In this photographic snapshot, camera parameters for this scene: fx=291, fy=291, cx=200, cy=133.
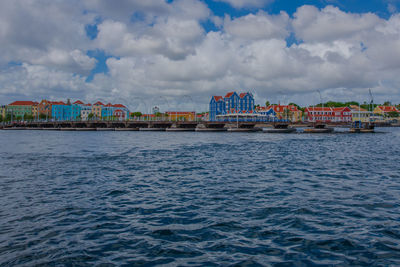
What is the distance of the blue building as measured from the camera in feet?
570

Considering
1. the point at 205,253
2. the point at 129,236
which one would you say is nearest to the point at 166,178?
the point at 129,236

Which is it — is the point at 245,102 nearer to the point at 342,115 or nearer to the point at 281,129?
the point at 342,115

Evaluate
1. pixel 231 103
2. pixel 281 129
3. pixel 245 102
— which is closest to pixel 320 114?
pixel 245 102

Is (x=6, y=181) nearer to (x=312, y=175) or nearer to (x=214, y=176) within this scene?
(x=214, y=176)

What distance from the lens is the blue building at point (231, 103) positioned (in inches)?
6845

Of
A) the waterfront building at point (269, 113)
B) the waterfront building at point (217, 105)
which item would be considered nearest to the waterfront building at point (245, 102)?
the waterfront building at point (217, 105)

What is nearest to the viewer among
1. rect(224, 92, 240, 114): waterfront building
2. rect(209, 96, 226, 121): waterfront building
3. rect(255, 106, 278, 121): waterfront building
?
rect(255, 106, 278, 121): waterfront building

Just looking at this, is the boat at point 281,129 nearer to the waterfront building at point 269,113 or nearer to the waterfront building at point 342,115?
the waterfront building at point 269,113

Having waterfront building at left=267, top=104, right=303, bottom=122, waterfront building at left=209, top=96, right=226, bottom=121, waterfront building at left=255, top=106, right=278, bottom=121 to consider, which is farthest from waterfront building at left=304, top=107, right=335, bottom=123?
waterfront building at left=209, top=96, right=226, bottom=121

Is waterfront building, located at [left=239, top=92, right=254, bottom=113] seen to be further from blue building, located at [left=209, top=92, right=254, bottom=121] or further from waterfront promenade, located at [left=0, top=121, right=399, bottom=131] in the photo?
waterfront promenade, located at [left=0, top=121, right=399, bottom=131]

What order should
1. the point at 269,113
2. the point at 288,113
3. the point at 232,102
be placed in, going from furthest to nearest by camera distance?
the point at 288,113 → the point at 232,102 → the point at 269,113

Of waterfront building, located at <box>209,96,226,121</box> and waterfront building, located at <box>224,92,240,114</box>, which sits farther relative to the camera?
waterfront building, located at <box>209,96,226,121</box>

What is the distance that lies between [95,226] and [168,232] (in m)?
2.77

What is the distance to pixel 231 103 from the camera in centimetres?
17425
